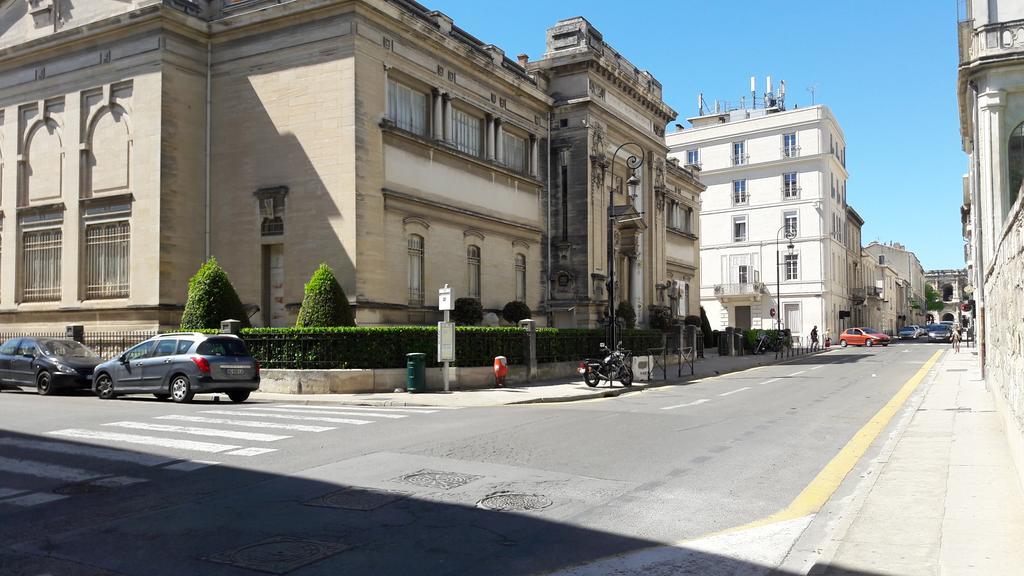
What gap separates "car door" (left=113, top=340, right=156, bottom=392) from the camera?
19.2m

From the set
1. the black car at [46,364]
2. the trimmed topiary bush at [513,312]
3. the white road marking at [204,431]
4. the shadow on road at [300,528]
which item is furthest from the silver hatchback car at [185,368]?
the trimmed topiary bush at [513,312]

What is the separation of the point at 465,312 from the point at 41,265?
617 inches

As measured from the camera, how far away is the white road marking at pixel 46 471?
9531 millimetres

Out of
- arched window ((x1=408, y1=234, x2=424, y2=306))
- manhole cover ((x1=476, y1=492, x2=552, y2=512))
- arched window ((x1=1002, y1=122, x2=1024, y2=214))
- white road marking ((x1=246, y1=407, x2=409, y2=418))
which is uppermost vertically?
arched window ((x1=1002, y1=122, x2=1024, y2=214))

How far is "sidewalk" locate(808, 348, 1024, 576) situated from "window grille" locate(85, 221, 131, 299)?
24.9 m

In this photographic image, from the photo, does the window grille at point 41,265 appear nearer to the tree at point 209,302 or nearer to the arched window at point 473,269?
the tree at point 209,302

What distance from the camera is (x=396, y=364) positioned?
22.9 m

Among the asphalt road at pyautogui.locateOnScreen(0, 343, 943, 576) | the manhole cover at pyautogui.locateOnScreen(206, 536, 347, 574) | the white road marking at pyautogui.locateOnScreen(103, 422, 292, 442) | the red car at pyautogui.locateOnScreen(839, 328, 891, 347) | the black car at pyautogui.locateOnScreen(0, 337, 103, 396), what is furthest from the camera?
the red car at pyautogui.locateOnScreen(839, 328, 891, 347)

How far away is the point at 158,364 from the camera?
18797 mm

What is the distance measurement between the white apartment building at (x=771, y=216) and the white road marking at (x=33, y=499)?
64.4m

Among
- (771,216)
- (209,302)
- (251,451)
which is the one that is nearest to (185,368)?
(209,302)

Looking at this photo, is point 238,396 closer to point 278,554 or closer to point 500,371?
point 500,371

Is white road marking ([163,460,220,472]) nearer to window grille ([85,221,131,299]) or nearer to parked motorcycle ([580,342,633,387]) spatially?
parked motorcycle ([580,342,633,387])

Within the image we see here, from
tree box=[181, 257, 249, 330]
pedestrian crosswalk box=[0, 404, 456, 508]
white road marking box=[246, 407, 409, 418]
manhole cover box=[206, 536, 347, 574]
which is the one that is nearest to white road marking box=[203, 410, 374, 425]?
pedestrian crosswalk box=[0, 404, 456, 508]
